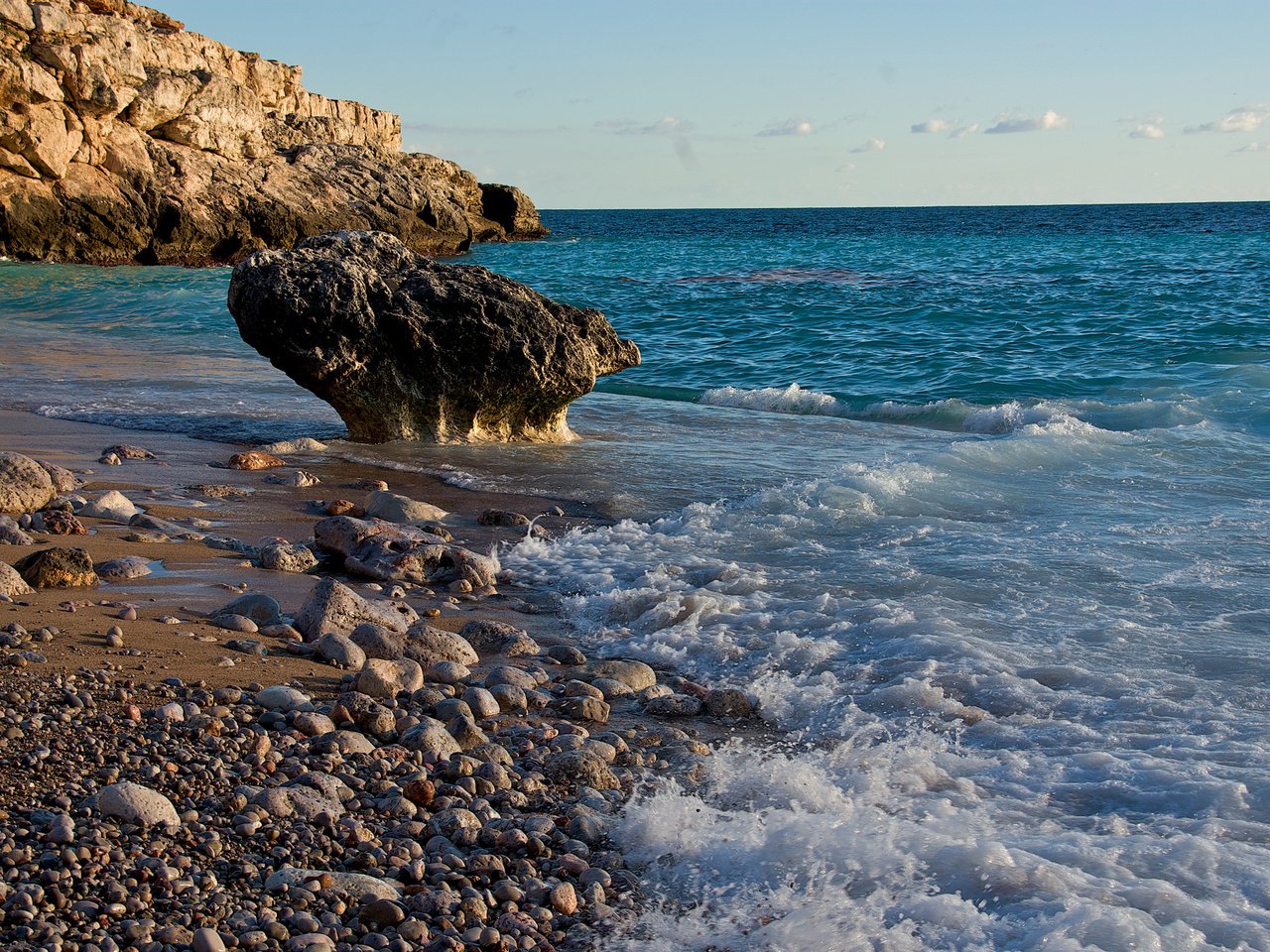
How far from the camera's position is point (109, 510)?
A: 6.02 metres

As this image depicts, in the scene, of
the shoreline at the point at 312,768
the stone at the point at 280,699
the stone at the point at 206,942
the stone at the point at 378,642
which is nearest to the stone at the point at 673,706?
the shoreline at the point at 312,768

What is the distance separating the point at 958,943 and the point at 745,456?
643cm

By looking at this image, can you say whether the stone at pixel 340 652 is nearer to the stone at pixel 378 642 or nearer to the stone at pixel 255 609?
the stone at pixel 378 642

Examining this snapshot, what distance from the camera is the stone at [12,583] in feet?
14.5

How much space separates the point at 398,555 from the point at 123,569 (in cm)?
122

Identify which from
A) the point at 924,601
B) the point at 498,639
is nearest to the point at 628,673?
the point at 498,639

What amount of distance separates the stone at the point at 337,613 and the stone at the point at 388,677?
0.41 m

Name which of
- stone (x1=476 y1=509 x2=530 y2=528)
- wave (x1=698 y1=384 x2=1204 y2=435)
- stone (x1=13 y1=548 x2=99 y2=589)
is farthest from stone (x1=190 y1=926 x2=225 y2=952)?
wave (x1=698 y1=384 x2=1204 y2=435)

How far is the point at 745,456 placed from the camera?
29.6ft

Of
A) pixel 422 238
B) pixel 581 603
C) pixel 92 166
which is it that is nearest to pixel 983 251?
pixel 422 238

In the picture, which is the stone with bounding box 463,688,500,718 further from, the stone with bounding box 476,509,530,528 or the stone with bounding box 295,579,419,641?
the stone with bounding box 476,509,530,528

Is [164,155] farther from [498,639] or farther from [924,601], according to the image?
[924,601]

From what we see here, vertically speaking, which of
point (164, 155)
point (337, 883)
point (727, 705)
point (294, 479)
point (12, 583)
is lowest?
point (727, 705)

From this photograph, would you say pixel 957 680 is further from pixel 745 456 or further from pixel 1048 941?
pixel 745 456
